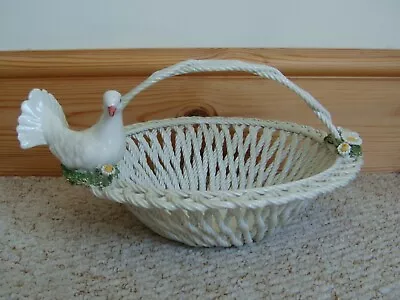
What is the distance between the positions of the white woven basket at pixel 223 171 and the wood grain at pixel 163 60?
0.32 feet

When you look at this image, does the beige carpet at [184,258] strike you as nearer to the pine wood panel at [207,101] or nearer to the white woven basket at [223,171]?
the white woven basket at [223,171]

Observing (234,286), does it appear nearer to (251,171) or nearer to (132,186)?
(132,186)

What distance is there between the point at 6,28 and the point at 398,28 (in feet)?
1.88

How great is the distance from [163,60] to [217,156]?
0.51 feet

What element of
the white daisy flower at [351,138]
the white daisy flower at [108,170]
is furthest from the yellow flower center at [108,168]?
the white daisy flower at [351,138]

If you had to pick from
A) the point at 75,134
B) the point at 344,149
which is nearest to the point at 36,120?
the point at 75,134

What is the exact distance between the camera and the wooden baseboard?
659 millimetres

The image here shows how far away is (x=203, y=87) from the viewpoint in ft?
2.23

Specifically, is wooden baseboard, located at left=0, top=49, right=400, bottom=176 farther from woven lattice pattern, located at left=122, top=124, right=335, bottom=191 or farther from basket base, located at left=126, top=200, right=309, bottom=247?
basket base, located at left=126, top=200, right=309, bottom=247

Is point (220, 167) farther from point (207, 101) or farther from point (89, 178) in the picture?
point (89, 178)

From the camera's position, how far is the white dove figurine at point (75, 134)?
0.43 m

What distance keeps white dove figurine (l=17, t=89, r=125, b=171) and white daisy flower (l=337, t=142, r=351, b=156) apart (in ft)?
0.73

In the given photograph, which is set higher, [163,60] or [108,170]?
[163,60]

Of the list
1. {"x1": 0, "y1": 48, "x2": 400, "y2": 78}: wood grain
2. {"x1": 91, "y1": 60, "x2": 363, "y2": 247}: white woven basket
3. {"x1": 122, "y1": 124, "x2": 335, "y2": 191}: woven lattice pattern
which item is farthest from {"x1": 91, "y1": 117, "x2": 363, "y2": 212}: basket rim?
{"x1": 0, "y1": 48, "x2": 400, "y2": 78}: wood grain
